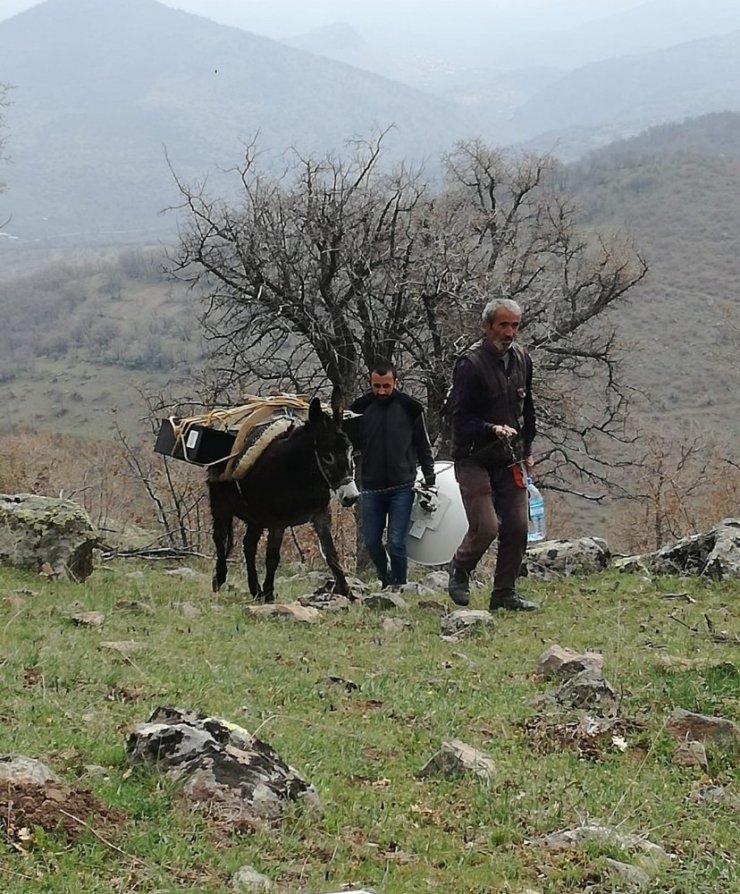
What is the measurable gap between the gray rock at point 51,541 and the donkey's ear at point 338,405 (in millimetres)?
2615

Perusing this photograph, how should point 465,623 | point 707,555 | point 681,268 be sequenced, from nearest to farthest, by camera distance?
point 465,623 < point 707,555 < point 681,268

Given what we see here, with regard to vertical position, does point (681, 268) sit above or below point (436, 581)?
below

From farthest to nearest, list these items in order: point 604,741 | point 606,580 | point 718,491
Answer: point 718,491 → point 606,580 → point 604,741

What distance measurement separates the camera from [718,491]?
106 ft

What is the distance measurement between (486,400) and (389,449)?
1.83 meters

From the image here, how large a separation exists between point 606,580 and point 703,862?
722cm

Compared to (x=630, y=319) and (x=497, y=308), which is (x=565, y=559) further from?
(x=630, y=319)

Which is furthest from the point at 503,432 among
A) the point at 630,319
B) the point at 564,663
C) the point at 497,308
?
the point at 630,319

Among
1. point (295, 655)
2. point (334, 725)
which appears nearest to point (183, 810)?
point (334, 725)

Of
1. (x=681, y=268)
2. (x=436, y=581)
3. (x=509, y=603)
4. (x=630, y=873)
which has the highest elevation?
(x=630, y=873)

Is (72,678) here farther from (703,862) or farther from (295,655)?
(703,862)

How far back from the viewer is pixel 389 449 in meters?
9.62

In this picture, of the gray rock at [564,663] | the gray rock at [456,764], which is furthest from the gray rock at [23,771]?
the gray rock at [564,663]

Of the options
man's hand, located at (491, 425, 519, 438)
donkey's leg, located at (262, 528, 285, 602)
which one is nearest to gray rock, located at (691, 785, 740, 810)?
man's hand, located at (491, 425, 519, 438)
